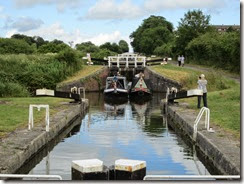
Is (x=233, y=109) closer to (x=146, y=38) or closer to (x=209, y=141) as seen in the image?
(x=209, y=141)

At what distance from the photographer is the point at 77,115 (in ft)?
53.0

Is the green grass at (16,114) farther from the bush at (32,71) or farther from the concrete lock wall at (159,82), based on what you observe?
the concrete lock wall at (159,82)

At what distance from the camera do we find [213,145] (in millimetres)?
8844

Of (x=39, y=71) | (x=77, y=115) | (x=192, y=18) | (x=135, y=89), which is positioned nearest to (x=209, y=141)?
(x=77, y=115)

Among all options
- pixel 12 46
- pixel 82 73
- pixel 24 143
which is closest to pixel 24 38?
pixel 12 46

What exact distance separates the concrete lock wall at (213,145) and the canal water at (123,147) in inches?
10.2

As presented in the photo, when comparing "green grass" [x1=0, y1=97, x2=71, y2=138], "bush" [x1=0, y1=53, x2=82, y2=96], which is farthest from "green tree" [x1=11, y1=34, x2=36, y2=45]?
"green grass" [x1=0, y1=97, x2=71, y2=138]

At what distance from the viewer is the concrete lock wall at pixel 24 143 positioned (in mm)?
7637

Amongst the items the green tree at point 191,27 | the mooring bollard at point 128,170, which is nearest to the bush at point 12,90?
the mooring bollard at point 128,170

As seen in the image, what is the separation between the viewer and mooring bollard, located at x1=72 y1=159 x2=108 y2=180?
6594 mm

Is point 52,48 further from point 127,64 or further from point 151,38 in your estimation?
point 151,38

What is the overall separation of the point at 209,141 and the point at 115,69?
2314cm

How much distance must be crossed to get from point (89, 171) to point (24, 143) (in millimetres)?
2805

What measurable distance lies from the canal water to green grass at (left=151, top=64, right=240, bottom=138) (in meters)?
1.22
